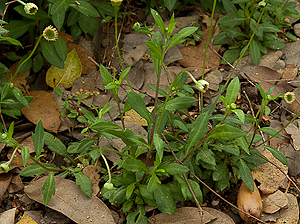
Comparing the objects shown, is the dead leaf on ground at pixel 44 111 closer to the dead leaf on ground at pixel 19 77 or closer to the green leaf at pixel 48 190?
the dead leaf on ground at pixel 19 77

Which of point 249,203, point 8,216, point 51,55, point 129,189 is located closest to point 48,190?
point 8,216

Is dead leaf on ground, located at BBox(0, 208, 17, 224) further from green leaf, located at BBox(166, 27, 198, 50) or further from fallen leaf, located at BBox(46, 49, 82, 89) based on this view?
green leaf, located at BBox(166, 27, 198, 50)

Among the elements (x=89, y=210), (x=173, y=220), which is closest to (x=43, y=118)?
(x=89, y=210)

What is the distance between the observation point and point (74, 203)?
241 cm

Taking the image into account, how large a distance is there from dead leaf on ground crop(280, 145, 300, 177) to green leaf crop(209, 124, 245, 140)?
A: 1053 mm

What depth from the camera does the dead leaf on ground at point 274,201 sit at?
2.50m

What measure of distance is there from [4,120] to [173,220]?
177 cm

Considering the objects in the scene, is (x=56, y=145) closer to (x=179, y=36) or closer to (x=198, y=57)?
(x=179, y=36)

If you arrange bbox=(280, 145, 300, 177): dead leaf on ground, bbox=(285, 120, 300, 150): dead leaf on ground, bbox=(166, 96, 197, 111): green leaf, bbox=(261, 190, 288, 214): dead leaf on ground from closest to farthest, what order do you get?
bbox=(166, 96, 197, 111): green leaf → bbox=(261, 190, 288, 214): dead leaf on ground → bbox=(280, 145, 300, 177): dead leaf on ground → bbox=(285, 120, 300, 150): dead leaf on ground

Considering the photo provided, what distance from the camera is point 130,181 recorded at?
7.68 feet

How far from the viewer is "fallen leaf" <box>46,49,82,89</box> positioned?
3.10 meters

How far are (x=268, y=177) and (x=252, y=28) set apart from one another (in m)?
1.53

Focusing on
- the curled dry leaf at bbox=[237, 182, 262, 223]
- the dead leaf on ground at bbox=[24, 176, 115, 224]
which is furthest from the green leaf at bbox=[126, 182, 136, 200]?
the curled dry leaf at bbox=[237, 182, 262, 223]

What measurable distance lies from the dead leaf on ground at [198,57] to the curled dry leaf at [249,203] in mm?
1399
